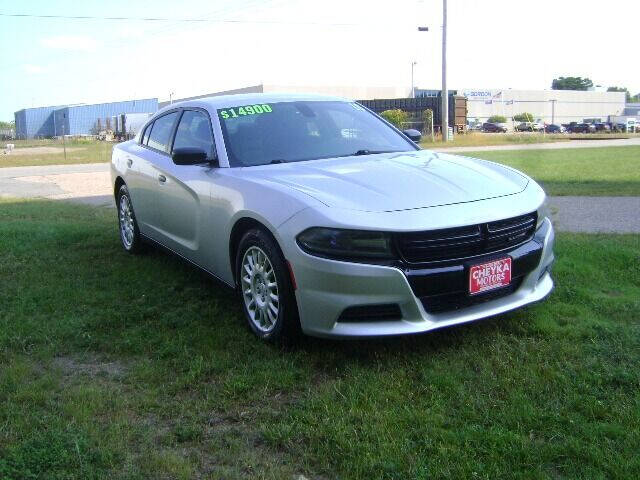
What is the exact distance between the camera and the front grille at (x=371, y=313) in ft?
11.4

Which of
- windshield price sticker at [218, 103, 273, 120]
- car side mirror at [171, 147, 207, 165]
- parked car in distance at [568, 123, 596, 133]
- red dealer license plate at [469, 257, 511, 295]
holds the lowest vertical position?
red dealer license plate at [469, 257, 511, 295]

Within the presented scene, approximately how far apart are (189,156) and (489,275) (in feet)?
7.16

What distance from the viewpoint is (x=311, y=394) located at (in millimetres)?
3277

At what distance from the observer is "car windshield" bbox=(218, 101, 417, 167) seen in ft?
15.4

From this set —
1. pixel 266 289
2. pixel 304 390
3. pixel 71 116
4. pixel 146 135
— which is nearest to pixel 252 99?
pixel 146 135

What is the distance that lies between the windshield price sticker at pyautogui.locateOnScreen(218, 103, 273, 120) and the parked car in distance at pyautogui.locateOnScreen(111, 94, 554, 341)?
0.01 metres

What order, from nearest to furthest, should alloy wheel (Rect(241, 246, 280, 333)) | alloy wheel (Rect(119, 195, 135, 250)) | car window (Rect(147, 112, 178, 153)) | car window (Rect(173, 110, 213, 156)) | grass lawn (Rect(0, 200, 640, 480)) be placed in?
grass lawn (Rect(0, 200, 640, 480)) < alloy wheel (Rect(241, 246, 280, 333)) < car window (Rect(173, 110, 213, 156)) < car window (Rect(147, 112, 178, 153)) < alloy wheel (Rect(119, 195, 135, 250))

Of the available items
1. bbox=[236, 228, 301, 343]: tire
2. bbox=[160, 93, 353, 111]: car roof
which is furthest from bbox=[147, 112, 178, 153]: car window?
bbox=[236, 228, 301, 343]: tire

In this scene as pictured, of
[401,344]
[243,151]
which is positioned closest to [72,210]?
[243,151]

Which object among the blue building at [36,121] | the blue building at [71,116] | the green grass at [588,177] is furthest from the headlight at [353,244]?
the blue building at [36,121]

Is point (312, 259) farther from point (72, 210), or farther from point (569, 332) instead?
point (72, 210)

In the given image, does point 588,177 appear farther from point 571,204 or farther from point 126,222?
point 126,222

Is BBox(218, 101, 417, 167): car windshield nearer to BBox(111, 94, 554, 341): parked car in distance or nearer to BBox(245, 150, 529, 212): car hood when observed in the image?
BBox(111, 94, 554, 341): parked car in distance

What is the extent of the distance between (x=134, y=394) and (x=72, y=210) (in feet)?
24.2
